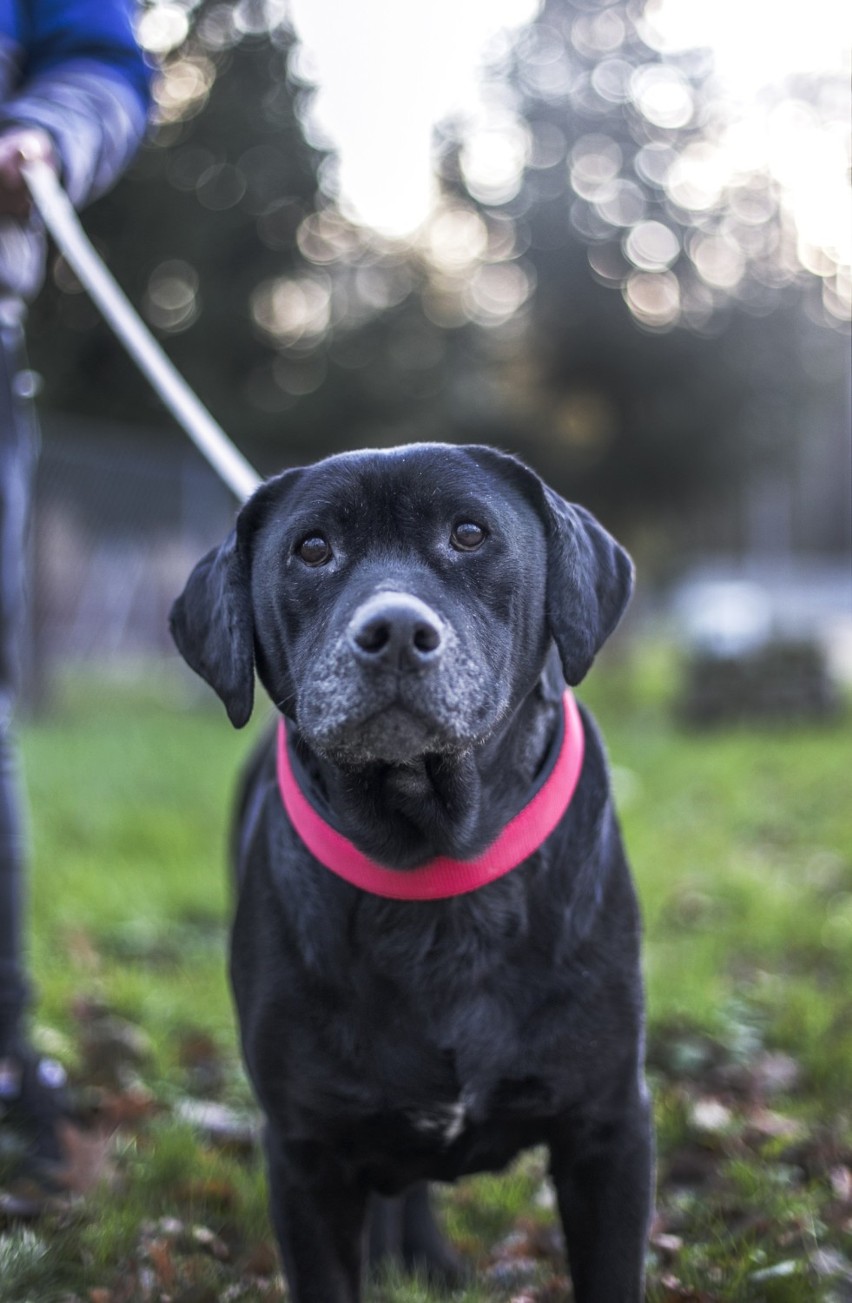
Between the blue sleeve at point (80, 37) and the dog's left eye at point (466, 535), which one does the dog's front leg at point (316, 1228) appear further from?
the blue sleeve at point (80, 37)

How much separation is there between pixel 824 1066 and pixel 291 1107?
1.90 m

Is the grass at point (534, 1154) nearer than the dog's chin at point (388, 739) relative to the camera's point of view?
No

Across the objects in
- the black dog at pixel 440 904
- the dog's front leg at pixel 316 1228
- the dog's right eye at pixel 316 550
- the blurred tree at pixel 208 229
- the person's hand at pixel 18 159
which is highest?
the person's hand at pixel 18 159

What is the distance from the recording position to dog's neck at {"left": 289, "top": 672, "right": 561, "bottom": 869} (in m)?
2.03

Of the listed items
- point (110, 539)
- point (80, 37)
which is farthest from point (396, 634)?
point (110, 539)

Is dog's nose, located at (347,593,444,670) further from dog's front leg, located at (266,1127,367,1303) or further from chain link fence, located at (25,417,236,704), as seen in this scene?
chain link fence, located at (25,417,236,704)

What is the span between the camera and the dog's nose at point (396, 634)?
175 cm

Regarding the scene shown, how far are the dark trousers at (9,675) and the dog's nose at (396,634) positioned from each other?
143 centimetres

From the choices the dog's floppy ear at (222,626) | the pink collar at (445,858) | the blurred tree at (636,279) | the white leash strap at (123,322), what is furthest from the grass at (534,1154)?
the blurred tree at (636,279)

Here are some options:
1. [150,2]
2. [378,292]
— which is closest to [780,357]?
[378,292]

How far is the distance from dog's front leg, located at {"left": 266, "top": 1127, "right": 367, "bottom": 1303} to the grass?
→ 0.42 meters

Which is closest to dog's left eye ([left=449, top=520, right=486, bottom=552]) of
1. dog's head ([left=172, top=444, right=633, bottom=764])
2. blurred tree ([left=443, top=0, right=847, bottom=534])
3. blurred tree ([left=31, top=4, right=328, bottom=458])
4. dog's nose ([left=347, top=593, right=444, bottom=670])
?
dog's head ([left=172, top=444, right=633, bottom=764])

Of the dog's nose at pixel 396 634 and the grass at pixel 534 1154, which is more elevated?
the dog's nose at pixel 396 634

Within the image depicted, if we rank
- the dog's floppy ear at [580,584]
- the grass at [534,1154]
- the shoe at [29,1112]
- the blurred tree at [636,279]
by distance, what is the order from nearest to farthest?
the dog's floppy ear at [580,584] < the grass at [534,1154] < the shoe at [29,1112] < the blurred tree at [636,279]
